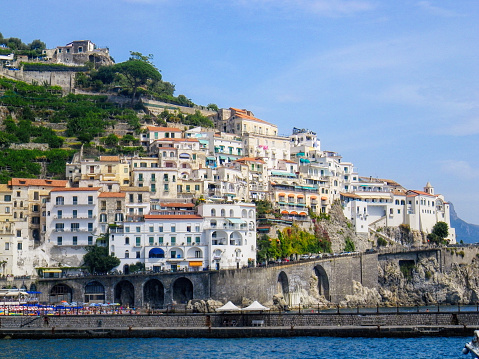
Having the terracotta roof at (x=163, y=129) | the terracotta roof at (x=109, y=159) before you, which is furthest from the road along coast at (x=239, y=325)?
the terracotta roof at (x=163, y=129)

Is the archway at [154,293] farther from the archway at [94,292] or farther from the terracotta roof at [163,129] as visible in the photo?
the terracotta roof at [163,129]

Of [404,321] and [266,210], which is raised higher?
[266,210]

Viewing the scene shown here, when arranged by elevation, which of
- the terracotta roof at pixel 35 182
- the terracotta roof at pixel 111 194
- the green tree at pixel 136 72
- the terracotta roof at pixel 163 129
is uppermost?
the green tree at pixel 136 72

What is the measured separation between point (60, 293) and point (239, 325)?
30.9 m

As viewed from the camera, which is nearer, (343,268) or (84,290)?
(84,290)

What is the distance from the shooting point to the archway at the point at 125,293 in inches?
3223

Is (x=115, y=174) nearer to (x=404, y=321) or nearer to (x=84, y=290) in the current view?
(x=84, y=290)

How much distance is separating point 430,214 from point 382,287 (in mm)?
22885

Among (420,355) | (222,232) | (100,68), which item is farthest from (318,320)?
(100,68)

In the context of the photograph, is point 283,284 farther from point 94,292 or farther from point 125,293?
point 94,292

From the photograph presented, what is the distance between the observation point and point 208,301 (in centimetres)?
7881

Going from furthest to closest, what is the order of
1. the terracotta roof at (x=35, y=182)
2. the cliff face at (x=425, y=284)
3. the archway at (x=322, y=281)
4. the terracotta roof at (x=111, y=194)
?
the cliff face at (x=425, y=284)
the archway at (x=322, y=281)
the terracotta roof at (x=35, y=182)
the terracotta roof at (x=111, y=194)

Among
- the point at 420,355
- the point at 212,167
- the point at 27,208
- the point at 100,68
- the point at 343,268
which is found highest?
the point at 100,68

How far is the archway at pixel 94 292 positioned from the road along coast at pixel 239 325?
74.8 feet
